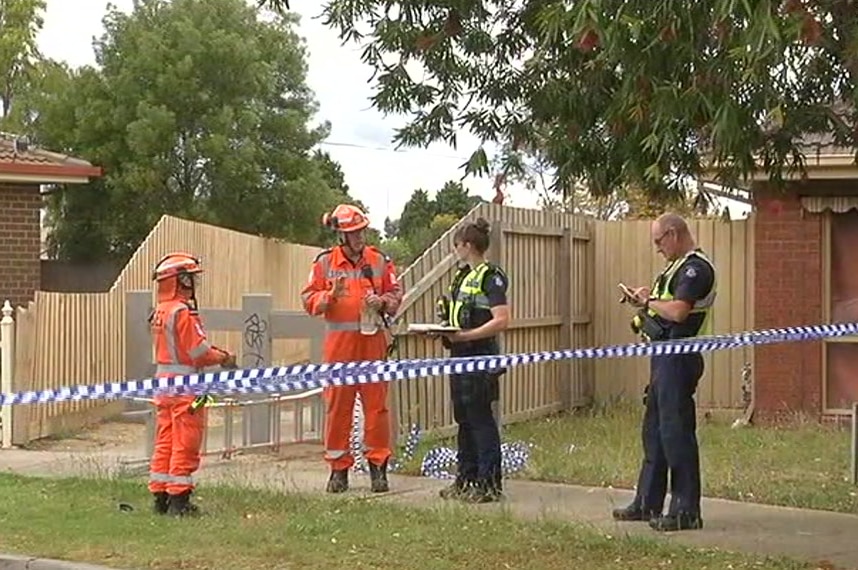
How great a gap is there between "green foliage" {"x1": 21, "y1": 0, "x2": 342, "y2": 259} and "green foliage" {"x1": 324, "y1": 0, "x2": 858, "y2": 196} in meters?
19.2

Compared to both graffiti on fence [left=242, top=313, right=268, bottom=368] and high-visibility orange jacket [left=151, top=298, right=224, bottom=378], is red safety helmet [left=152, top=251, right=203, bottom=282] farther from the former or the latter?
graffiti on fence [left=242, top=313, right=268, bottom=368]

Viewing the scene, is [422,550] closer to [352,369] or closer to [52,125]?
[352,369]

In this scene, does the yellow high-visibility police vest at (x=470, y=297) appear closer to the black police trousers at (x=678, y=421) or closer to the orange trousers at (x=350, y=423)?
the orange trousers at (x=350, y=423)

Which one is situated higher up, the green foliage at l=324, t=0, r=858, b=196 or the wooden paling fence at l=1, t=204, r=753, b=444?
the green foliage at l=324, t=0, r=858, b=196

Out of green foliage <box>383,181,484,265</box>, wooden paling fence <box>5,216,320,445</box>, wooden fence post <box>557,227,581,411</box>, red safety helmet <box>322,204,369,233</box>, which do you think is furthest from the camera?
green foliage <box>383,181,484,265</box>

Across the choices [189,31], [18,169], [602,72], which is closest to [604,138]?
[602,72]

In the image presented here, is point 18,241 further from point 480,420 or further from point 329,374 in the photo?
point 480,420

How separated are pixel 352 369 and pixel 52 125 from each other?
2046 centimetres

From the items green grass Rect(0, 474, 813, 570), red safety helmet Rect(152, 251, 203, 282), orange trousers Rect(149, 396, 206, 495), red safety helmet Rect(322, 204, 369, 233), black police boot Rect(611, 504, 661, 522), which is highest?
red safety helmet Rect(322, 204, 369, 233)

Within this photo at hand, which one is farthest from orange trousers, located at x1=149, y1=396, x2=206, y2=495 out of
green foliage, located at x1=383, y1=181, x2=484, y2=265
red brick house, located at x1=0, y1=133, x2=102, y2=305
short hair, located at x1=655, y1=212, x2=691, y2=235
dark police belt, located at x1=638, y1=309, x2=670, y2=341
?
green foliage, located at x1=383, y1=181, x2=484, y2=265

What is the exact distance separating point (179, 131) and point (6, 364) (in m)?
15.7

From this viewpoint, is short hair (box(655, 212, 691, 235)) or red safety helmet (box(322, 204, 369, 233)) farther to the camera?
red safety helmet (box(322, 204, 369, 233))

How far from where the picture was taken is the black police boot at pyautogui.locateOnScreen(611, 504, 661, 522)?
8.76 metres

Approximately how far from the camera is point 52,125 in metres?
28.4
